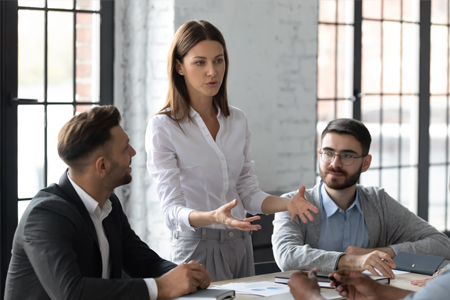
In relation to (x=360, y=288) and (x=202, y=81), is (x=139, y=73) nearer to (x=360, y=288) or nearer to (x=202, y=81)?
(x=202, y=81)

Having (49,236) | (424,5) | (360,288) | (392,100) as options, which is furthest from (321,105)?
(49,236)

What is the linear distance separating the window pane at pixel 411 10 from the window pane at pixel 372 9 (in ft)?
1.03

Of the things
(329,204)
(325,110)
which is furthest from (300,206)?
(325,110)

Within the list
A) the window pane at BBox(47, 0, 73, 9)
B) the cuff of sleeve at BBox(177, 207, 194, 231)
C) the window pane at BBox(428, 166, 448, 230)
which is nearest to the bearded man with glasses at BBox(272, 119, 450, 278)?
the cuff of sleeve at BBox(177, 207, 194, 231)

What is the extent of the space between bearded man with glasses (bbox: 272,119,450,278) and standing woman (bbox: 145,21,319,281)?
0.17m

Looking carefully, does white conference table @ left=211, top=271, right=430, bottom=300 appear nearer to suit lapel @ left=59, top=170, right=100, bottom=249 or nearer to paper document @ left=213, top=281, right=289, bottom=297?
paper document @ left=213, top=281, right=289, bottom=297

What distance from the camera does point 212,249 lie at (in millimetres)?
2283

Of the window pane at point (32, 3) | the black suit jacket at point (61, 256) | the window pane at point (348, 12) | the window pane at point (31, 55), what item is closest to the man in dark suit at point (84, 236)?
the black suit jacket at point (61, 256)

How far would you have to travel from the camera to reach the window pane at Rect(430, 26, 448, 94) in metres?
5.03

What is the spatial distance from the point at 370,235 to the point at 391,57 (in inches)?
103

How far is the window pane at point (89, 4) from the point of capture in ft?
11.6

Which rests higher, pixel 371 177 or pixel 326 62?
pixel 326 62

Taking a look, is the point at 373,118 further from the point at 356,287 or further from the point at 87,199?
the point at 87,199

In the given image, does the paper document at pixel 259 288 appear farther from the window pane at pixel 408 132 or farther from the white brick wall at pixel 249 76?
the window pane at pixel 408 132
